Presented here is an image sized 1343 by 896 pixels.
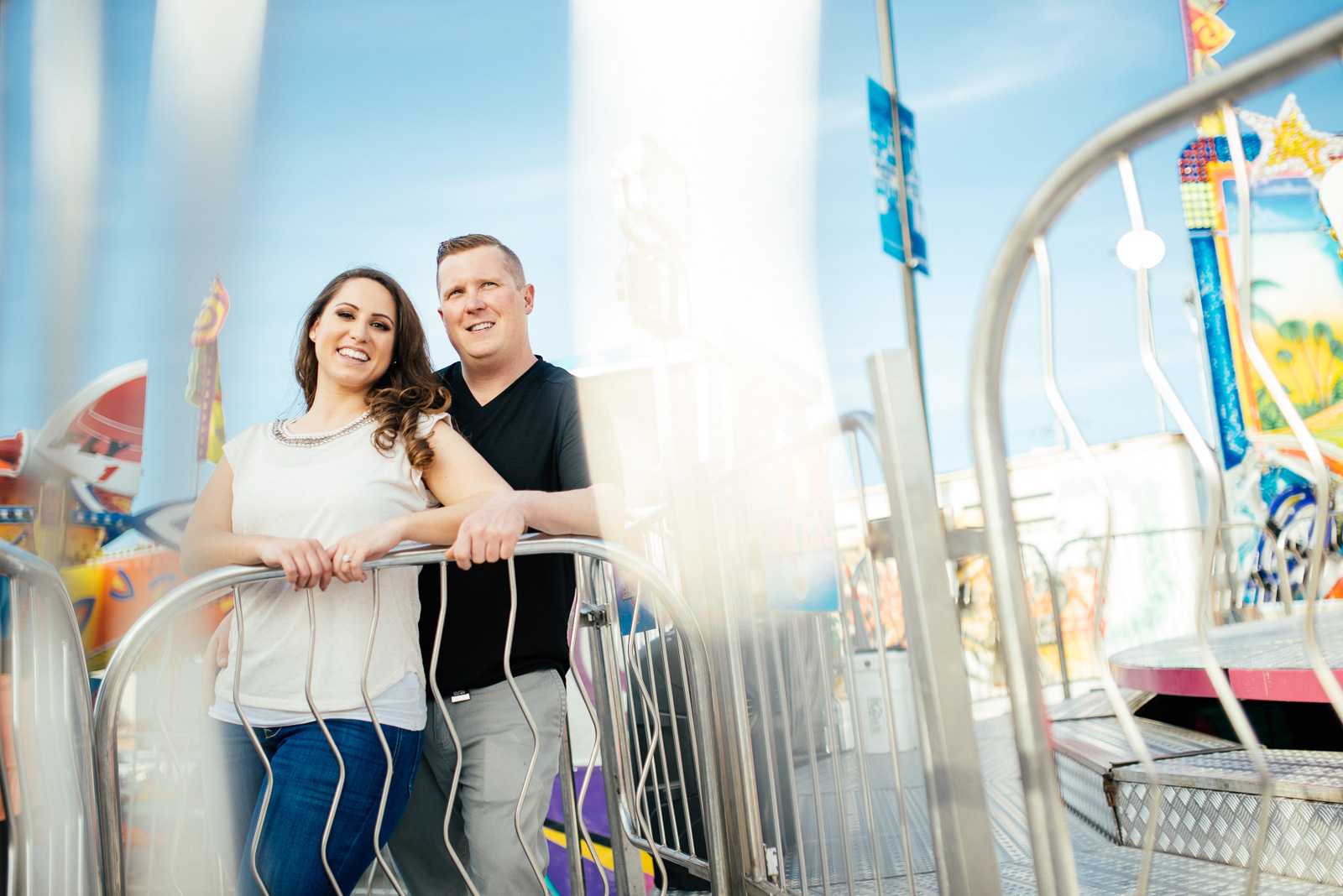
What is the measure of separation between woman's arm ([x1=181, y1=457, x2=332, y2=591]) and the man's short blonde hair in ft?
2.48

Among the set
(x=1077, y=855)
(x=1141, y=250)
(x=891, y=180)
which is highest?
(x=891, y=180)

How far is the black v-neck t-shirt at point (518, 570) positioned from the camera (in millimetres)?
1809

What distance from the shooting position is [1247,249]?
896 millimetres

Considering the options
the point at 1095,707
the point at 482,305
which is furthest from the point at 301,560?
the point at 1095,707

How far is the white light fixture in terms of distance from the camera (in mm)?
903

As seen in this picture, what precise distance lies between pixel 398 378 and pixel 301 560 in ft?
1.58

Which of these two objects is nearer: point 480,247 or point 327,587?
point 327,587

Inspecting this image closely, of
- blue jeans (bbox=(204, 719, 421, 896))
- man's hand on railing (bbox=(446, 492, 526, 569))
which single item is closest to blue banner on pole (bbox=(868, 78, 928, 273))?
man's hand on railing (bbox=(446, 492, 526, 569))

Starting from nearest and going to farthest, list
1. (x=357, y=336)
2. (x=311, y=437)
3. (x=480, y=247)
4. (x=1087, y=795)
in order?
1. (x=311, y=437)
2. (x=357, y=336)
3. (x=480, y=247)
4. (x=1087, y=795)

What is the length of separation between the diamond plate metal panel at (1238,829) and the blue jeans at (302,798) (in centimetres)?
170

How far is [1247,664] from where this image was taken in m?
2.21

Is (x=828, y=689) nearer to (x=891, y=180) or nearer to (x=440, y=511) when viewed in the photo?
(x=440, y=511)

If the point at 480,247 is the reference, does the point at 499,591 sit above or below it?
below

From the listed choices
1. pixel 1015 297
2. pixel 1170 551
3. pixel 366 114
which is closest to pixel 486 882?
pixel 1015 297
